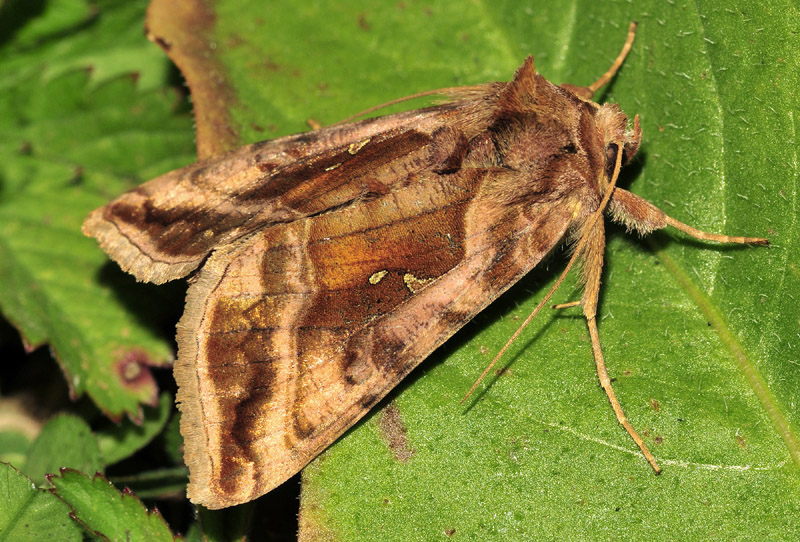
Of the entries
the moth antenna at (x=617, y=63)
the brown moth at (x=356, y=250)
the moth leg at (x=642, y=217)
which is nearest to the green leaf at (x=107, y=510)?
the brown moth at (x=356, y=250)

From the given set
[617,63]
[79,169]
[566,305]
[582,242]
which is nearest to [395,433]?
[566,305]

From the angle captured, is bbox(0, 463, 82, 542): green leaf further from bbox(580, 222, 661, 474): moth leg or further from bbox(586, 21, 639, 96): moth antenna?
bbox(586, 21, 639, 96): moth antenna

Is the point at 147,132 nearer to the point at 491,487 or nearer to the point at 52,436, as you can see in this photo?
the point at 52,436

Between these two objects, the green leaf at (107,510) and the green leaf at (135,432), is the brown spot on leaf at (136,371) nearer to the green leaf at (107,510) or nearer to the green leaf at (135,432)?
the green leaf at (135,432)

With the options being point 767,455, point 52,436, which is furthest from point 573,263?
point 52,436

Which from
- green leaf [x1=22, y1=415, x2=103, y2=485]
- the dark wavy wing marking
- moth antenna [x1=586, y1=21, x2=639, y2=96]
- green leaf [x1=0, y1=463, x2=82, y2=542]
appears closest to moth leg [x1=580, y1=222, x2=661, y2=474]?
the dark wavy wing marking

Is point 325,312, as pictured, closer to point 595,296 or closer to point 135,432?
point 595,296
